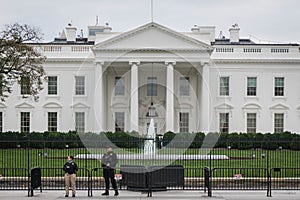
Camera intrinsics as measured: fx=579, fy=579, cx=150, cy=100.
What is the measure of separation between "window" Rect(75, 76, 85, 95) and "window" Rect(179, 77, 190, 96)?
924 cm

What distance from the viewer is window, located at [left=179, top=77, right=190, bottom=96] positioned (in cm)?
5519

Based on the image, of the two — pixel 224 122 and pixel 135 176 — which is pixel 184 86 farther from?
pixel 135 176

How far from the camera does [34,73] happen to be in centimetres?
3931

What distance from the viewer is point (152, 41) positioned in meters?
50.8

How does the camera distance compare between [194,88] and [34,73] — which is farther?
[194,88]

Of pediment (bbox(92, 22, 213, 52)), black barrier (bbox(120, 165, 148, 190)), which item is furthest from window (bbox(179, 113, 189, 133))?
black barrier (bbox(120, 165, 148, 190))

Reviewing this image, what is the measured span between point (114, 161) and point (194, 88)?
3637 centimetres

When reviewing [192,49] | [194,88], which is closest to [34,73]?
[192,49]

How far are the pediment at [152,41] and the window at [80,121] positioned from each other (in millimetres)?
7704

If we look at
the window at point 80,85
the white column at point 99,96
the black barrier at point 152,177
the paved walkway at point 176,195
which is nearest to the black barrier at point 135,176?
the black barrier at point 152,177

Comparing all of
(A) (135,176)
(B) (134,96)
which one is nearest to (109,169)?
(A) (135,176)

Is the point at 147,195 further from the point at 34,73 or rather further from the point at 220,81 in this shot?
the point at 220,81

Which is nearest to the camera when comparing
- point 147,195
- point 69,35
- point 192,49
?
point 147,195

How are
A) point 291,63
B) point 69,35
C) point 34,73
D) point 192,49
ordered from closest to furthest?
point 34,73 < point 192,49 < point 291,63 < point 69,35
